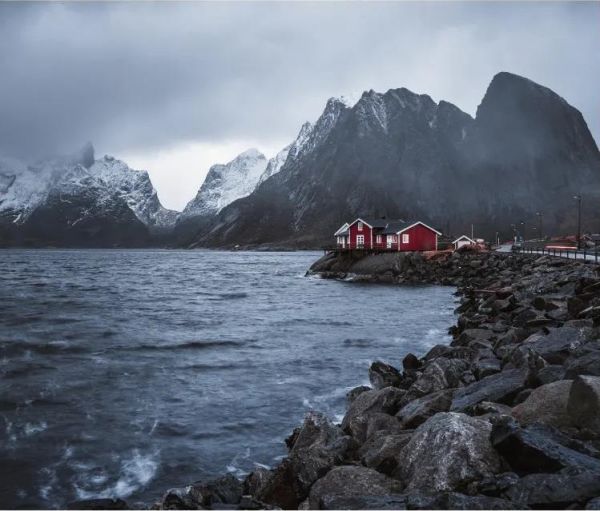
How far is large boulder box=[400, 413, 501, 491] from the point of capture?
7.63 metres

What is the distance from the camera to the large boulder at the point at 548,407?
8664 mm

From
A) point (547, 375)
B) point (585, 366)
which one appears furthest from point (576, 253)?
point (585, 366)

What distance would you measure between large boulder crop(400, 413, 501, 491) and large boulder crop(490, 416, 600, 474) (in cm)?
26

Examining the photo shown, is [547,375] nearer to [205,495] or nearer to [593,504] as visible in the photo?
[593,504]

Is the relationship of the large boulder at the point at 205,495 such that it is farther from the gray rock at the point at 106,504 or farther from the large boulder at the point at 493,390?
the large boulder at the point at 493,390

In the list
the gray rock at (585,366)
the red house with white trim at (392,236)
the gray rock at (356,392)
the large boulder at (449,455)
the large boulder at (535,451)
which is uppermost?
the red house with white trim at (392,236)

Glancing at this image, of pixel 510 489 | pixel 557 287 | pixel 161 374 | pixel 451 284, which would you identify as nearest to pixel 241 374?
pixel 161 374

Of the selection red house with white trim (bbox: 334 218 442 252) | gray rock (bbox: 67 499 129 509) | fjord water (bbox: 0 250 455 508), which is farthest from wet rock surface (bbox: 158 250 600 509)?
red house with white trim (bbox: 334 218 442 252)

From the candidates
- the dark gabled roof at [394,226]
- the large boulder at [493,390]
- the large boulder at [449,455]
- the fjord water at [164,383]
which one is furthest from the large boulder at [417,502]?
the dark gabled roof at [394,226]

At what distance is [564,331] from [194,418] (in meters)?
11.0

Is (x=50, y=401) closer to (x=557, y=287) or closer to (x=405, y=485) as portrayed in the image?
(x=405, y=485)

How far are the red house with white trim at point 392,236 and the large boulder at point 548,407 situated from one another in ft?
244

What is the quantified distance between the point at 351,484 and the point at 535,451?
2.81 meters

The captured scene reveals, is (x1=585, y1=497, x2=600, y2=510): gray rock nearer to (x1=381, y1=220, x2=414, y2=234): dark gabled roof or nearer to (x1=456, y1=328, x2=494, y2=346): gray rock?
(x1=456, y1=328, x2=494, y2=346): gray rock
